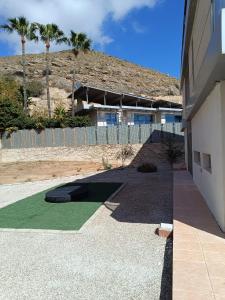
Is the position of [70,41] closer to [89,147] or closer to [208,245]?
[89,147]

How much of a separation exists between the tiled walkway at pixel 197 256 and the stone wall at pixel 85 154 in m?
17.9

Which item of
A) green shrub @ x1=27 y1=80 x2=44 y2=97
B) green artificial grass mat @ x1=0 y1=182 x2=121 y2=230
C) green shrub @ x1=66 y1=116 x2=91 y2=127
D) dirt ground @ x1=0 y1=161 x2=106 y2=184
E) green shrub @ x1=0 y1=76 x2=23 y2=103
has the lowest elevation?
green artificial grass mat @ x1=0 y1=182 x2=121 y2=230

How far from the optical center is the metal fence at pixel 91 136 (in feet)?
Result: 91.2

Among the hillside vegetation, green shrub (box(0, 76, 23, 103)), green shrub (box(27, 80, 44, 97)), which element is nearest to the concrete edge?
green shrub (box(0, 76, 23, 103))

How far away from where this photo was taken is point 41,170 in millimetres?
24531

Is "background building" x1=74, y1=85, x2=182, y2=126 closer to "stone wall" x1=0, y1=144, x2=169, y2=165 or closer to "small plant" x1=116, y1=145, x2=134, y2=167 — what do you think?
"stone wall" x1=0, y1=144, x2=169, y2=165

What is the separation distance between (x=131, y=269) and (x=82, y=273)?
81 cm

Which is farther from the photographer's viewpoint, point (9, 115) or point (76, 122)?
point (76, 122)

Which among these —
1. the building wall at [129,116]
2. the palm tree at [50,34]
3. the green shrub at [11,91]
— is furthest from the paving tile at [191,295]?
the green shrub at [11,91]

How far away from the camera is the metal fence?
2781cm

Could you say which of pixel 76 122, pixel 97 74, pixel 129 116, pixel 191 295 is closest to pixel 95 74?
pixel 97 74

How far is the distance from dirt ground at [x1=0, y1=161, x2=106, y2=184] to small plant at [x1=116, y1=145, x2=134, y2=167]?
75.9 inches

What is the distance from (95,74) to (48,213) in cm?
5806

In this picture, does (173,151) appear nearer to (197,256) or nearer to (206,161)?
(206,161)
